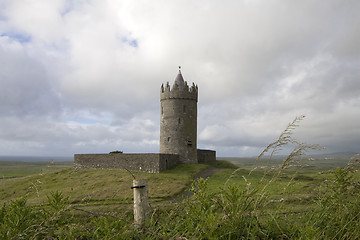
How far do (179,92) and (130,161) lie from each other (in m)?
11.3

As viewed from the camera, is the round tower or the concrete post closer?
the concrete post

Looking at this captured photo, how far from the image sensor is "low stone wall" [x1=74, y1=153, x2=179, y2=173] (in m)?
29.8

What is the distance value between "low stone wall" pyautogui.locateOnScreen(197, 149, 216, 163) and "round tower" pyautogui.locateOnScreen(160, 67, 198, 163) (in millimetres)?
4759

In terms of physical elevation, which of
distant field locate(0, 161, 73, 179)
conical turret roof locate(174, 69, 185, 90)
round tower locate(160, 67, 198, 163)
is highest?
conical turret roof locate(174, 69, 185, 90)

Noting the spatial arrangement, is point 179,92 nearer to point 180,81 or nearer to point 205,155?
point 180,81

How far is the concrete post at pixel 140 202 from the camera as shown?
428 centimetres

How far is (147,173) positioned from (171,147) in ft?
23.4

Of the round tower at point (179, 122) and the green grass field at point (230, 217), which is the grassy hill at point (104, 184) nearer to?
the round tower at point (179, 122)

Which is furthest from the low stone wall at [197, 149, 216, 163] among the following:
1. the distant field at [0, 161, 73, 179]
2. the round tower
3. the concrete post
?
the concrete post

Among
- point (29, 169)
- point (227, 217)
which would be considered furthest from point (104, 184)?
point (29, 169)

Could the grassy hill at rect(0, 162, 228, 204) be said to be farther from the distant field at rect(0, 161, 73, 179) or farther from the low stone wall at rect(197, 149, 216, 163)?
the low stone wall at rect(197, 149, 216, 163)

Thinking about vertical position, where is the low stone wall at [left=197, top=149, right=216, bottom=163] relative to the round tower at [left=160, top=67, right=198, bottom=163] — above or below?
below

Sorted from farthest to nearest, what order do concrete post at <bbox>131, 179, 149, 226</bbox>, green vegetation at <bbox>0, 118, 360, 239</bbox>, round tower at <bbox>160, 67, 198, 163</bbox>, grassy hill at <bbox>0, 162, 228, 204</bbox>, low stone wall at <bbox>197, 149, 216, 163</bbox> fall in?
low stone wall at <bbox>197, 149, 216, 163</bbox> < round tower at <bbox>160, 67, 198, 163</bbox> < grassy hill at <bbox>0, 162, 228, 204</bbox> < concrete post at <bbox>131, 179, 149, 226</bbox> < green vegetation at <bbox>0, 118, 360, 239</bbox>

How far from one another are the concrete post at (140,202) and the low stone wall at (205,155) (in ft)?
120
